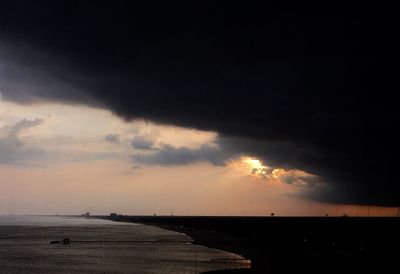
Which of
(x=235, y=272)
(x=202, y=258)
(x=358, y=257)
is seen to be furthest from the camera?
(x=202, y=258)

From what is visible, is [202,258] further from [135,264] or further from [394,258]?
[394,258]

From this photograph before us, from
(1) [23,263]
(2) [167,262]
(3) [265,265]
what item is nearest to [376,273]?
(3) [265,265]

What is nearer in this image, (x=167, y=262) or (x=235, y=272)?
(x=235, y=272)

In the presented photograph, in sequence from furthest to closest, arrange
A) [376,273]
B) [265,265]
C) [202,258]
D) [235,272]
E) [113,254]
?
1. [113,254]
2. [202,258]
3. [265,265]
4. [235,272]
5. [376,273]

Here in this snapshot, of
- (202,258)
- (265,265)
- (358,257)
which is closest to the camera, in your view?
(265,265)

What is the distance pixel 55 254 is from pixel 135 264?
110 feet

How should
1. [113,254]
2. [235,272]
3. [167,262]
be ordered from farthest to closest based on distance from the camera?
[113,254] → [167,262] → [235,272]

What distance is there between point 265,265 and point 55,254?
5926 cm

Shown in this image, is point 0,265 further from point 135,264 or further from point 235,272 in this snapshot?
point 235,272

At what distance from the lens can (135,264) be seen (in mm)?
98000

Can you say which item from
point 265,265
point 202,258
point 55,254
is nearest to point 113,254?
point 55,254

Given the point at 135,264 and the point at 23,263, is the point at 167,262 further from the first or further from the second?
the point at 23,263

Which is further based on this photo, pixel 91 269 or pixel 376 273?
pixel 91 269

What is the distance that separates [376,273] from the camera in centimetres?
7238
